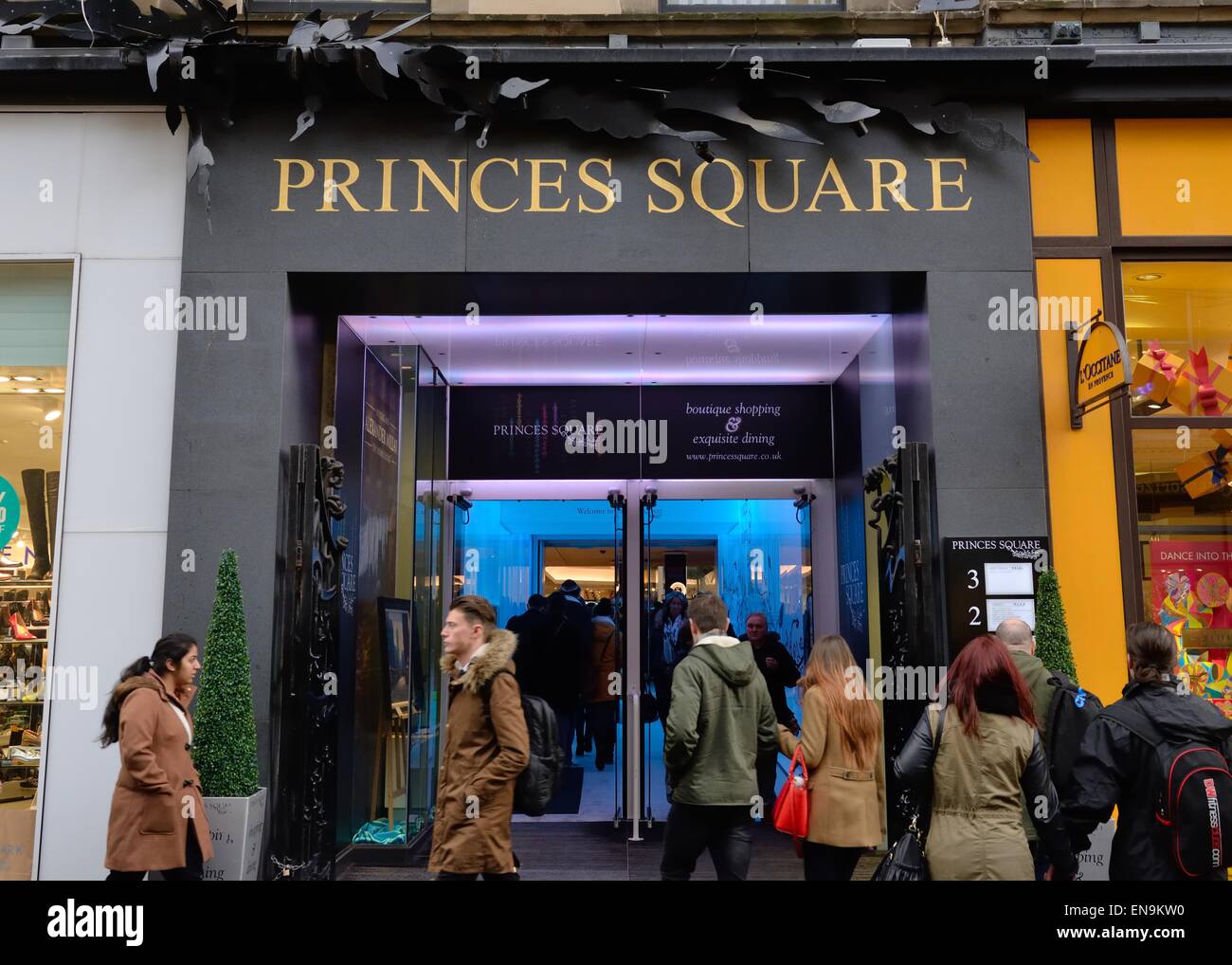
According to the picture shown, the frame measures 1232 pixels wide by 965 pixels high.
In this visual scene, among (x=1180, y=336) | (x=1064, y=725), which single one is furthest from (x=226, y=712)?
(x=1180, y=336)

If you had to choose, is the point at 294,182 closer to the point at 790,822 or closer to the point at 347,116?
the point at 347,116

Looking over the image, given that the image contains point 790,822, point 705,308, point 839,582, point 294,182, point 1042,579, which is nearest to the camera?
point 790,822

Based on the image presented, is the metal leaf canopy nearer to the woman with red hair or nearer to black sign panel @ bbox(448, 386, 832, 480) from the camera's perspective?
black sign panel @ bbox(448, 386, 832, 480)

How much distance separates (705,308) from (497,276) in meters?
1.63

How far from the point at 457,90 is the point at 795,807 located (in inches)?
201

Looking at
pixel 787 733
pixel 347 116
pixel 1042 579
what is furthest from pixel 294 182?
pixel 1042 579

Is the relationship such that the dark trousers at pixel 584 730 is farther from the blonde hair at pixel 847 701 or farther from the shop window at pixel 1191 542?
the shop window at pixel 1191 542

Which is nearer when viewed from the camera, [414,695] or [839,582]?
[414,695]

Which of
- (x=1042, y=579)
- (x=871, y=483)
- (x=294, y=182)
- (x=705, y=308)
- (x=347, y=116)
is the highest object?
(x=347, y=116)

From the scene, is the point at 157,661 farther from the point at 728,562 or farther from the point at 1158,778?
the point at 728,562

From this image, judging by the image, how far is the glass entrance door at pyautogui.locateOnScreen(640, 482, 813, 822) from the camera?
32.6ft

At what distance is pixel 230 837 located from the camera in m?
6.11

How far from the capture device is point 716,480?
10.2 metres

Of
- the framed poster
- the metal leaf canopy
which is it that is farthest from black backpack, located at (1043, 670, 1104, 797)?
the framed poster
